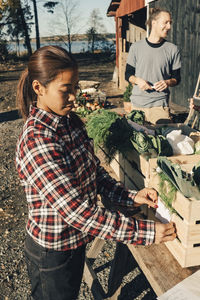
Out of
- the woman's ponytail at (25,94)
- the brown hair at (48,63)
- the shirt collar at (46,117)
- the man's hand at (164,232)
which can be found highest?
the brown hair at (48,63)

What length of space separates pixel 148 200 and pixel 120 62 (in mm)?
12417

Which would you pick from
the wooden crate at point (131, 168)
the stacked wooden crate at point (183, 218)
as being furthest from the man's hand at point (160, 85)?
the stacked wooden crate at point (183, 218)

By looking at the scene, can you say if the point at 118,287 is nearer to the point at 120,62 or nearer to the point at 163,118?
the point at 163,118

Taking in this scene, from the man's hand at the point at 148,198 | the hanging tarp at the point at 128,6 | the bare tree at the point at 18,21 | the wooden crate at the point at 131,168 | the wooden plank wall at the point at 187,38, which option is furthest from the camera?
the bare tree at the point at 18,21

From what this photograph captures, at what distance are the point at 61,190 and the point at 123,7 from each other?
12832 mm

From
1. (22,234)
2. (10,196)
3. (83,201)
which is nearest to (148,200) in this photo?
(83,201)

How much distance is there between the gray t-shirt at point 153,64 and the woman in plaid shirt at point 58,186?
212 cm

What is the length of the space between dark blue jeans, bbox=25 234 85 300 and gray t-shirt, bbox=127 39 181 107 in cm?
240

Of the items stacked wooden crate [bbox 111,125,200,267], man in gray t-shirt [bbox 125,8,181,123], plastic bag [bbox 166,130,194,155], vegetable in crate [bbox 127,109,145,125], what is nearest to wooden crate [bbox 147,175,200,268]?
stacked wooden crate [bbox 111,125,200,267]

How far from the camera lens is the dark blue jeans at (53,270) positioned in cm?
152

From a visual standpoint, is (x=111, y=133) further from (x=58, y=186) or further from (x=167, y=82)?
(x=167, y=82)

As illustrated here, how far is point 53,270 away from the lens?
1.54 m

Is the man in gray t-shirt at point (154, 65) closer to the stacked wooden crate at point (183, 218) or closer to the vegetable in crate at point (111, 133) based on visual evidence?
the vegetable in crate at point (111, 133)

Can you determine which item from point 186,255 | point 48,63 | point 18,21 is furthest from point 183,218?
point 18,21
